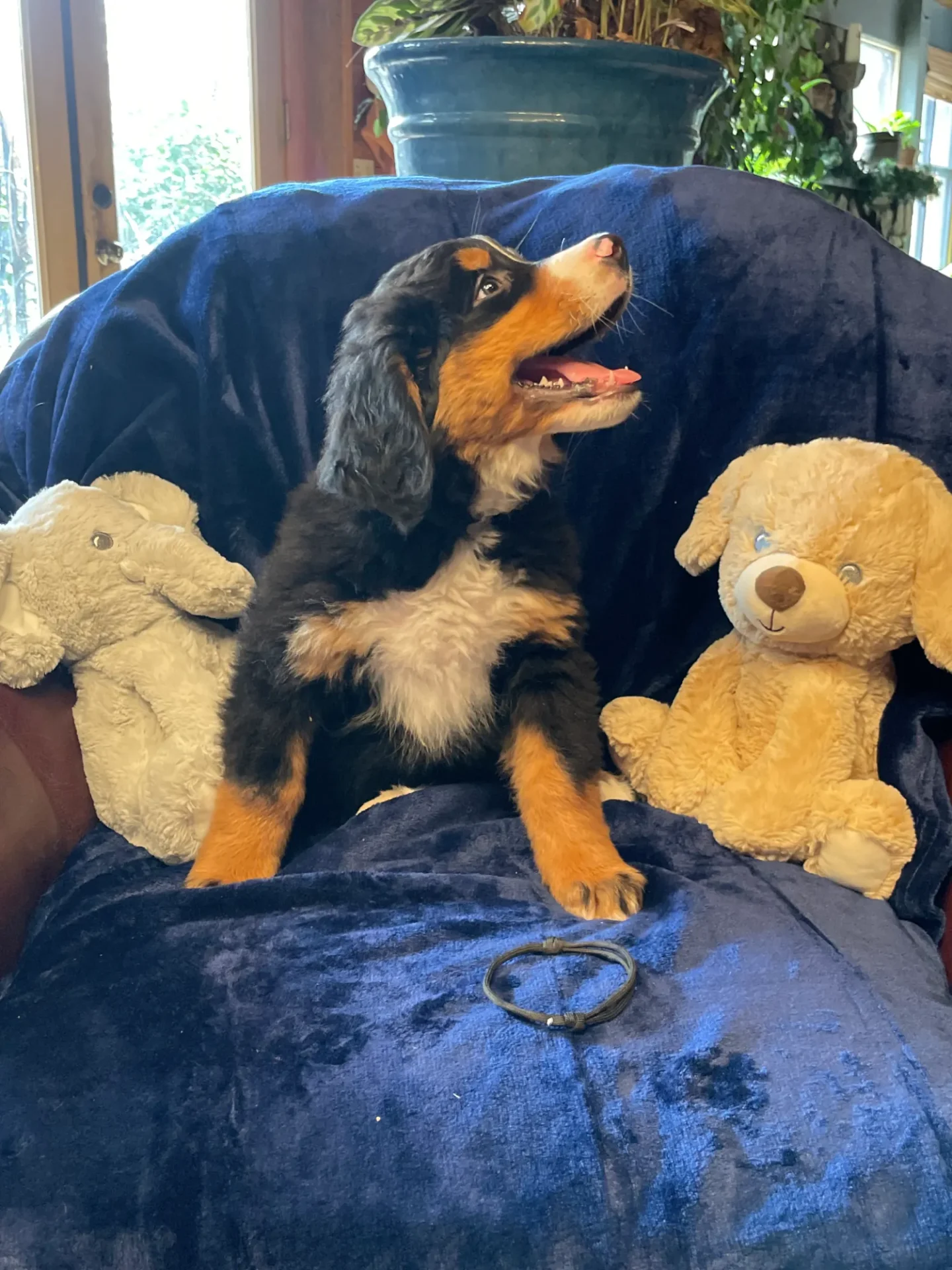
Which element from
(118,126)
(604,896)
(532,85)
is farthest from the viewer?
(118,126)

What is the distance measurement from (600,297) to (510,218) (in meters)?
0.47

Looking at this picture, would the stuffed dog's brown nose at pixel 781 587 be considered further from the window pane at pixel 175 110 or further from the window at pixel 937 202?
the window at pixel 937 202

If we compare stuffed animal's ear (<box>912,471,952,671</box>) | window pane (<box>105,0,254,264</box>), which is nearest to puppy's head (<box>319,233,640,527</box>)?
stuffed animal's ear (<box>912,471,952,671</box>)

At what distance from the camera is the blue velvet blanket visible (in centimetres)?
108

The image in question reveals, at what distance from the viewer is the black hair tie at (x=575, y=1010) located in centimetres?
128

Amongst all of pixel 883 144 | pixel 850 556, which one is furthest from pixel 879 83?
pixel 850 556

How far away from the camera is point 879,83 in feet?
28.1

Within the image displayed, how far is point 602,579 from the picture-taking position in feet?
6.72

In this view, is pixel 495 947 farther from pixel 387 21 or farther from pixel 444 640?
pixel 387 21

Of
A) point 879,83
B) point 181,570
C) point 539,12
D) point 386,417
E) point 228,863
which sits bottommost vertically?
point 228,863

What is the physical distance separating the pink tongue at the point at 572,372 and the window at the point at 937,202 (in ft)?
31.1

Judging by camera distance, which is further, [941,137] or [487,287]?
[941,137]

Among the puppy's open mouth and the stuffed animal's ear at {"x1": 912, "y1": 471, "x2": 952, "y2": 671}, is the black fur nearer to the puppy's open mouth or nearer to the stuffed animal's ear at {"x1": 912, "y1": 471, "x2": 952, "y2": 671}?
the puppy's open mouth

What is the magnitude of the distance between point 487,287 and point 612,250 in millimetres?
205
